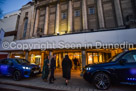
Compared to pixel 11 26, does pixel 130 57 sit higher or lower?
lower

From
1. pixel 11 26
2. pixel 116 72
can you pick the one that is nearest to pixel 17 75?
pixel 116 72

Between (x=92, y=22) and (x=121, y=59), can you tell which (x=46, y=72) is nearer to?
(x=121, y=59)

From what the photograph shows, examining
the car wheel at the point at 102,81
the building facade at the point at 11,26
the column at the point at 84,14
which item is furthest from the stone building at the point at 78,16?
A: the car wheel at the point at 102,81

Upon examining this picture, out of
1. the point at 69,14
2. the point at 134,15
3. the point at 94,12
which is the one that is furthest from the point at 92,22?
the point at 134,15

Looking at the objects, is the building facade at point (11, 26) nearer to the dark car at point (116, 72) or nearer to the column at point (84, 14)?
the column at point (84, 14)

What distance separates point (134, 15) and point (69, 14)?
10.9m

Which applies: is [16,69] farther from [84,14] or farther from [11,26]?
[11,26]

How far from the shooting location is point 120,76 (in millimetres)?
3510

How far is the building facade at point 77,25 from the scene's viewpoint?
833 centimetres

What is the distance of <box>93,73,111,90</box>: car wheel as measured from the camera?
11.8ft

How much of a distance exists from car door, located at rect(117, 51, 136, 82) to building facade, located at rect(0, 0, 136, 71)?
11.9 ft

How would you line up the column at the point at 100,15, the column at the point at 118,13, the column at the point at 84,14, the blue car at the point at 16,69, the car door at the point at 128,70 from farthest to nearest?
the column at the point at 84,14, the column at the point at 100,15, the column at the point at 118,13, the blue car at the point at 16,69, the car door at the point at 128,70

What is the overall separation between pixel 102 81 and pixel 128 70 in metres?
1.30

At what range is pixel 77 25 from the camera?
46.5 ft
